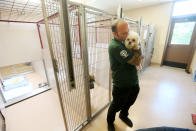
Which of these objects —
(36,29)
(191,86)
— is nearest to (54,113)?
(36,29)

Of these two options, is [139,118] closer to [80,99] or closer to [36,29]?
[80,99]

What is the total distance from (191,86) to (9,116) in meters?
4.29

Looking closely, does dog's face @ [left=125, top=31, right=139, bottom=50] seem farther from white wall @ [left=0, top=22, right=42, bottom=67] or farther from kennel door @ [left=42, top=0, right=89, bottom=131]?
white wall @ [left=0, top=22, right=42, bottom=67]

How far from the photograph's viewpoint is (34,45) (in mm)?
2363

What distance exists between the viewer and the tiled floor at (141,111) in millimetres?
1484

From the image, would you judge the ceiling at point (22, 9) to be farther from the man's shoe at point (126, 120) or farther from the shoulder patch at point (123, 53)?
the man's shoe at point (126, 120)

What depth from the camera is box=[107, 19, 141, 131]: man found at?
3.08 feet

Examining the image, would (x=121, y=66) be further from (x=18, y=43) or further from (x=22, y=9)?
(x=18, y=43)

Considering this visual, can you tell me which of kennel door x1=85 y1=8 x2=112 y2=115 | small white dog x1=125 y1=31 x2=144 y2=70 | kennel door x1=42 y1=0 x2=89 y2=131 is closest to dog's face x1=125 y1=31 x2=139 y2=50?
small white dog x1=125 y1=31 x2=144 y2=70

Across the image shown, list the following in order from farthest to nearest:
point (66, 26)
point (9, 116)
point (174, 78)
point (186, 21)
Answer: point (186, 21), point (174, 78), point (9, 116), point (66, 26)

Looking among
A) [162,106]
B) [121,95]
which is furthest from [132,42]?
[162,106]

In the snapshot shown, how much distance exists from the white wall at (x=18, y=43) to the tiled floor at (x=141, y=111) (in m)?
1.04

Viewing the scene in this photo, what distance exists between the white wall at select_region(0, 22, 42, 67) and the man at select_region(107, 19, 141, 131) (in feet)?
7.42

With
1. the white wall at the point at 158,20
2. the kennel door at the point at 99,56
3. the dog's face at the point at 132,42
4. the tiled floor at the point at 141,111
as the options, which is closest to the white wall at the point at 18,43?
the tiled floor at the point at 141,111
